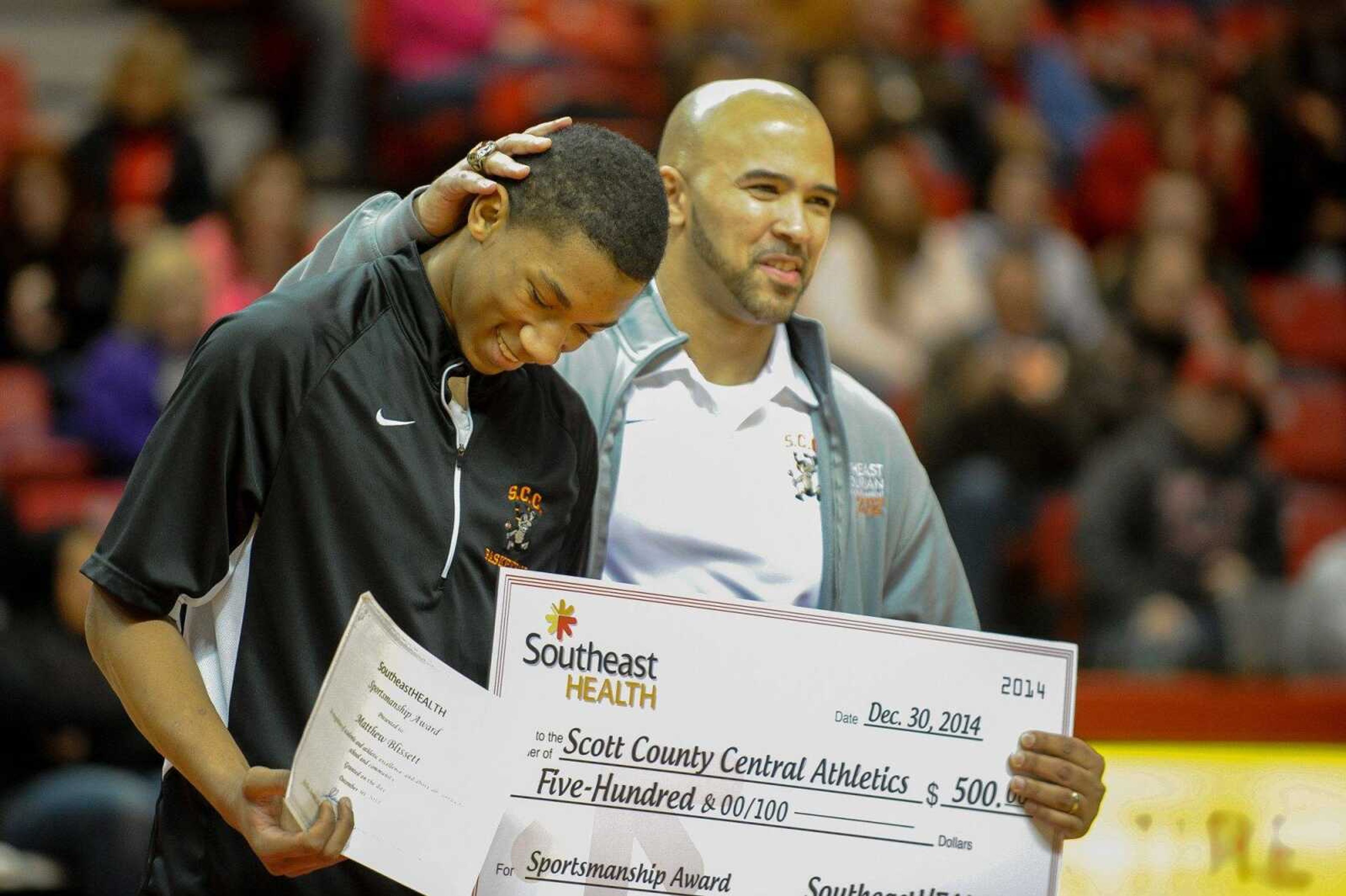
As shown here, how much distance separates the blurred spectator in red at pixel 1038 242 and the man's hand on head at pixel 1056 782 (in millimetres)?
5783

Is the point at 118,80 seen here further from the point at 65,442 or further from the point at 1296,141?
the point at 1296,141

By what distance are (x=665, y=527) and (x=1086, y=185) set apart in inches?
294

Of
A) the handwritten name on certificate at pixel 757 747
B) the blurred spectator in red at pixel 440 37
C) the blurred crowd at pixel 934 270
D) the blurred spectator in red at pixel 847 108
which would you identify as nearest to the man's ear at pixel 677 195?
the handwritten name on certificate at pixel 757 747

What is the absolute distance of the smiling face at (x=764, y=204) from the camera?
3.39 meters

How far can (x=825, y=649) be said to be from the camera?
2965 mm

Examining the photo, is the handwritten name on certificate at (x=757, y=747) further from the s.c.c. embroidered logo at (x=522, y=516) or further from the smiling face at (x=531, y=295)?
the smiling face at (x=531, y=295)

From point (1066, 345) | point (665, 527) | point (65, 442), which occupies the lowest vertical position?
point (665, 527)

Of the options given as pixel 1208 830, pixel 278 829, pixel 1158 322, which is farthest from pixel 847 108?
pixel 278 829

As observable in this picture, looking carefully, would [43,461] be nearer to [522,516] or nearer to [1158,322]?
[522,516]

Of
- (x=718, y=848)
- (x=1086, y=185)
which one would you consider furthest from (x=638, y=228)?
(x=1086, y=185)

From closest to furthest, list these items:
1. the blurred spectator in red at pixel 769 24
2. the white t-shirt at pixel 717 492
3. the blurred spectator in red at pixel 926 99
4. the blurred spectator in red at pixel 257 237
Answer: the white t-shirt at pixel 717 492 < the blurred spectator in red at pixel 257 237 < the blurred spectator in red at pixel 769 24 < the blurred spectator in red at pixel 926 99
